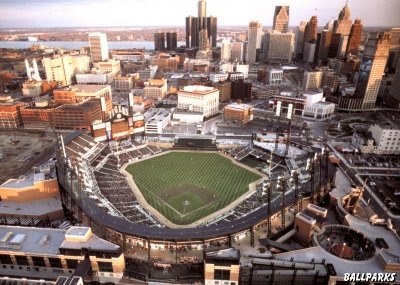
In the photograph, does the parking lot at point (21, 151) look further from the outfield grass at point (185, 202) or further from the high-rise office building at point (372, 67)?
the high-rise office building at point (372, 67)

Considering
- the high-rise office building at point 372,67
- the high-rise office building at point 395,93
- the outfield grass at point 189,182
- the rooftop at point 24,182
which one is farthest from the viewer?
the high-rise office building at point 395,93

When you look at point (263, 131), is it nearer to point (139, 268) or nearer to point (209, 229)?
point (209, 229)

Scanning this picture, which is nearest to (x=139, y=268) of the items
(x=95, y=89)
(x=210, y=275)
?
(x=210, y=275)

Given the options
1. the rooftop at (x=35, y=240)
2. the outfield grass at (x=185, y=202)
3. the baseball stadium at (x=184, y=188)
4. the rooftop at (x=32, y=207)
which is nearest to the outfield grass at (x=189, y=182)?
the outfield grass at (x=185, y=202)

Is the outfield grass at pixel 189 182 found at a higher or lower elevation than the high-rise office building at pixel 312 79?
lower

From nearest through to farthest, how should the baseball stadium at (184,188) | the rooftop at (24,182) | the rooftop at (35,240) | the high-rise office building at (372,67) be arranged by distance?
A: the rooftop at (35,240), the baseball stadium at (184,188), the rooftop at (24,182), the high-rise office building at (372,67)

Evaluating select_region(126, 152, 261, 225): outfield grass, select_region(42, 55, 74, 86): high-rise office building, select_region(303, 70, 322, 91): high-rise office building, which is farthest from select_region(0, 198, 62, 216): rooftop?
select_region(303, 70, 322, 91): high-rise office building

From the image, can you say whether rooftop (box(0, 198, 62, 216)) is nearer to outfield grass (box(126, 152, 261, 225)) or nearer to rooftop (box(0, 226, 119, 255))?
rooftop (box(0, 226, 119, 255))
